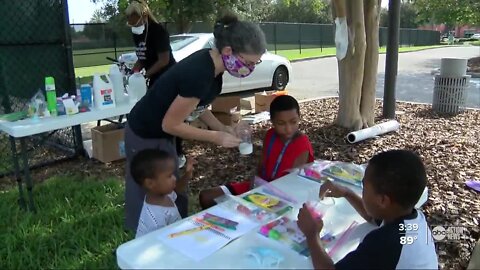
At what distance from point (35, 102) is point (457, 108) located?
6.15 m

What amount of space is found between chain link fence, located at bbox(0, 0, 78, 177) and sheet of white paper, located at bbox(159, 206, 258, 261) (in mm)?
3534

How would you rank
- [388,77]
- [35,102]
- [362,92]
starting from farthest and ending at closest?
[388,77] → [362,92] → [35,102]

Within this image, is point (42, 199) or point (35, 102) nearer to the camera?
point (35, 102)

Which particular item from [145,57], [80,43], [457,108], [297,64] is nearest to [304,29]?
[297,64]

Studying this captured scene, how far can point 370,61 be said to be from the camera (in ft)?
18.1

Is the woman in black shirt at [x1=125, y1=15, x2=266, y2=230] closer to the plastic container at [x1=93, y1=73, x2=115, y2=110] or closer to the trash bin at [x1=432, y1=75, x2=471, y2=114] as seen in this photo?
the plastic container at [x1=93, y1=73, x2=115, y2=110]

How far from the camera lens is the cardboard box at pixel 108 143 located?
15.1ft

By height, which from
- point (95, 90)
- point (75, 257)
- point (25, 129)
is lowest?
point (75, 257)

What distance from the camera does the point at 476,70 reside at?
48.5ft

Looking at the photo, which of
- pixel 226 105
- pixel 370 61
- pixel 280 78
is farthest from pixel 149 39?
pixel 280 78

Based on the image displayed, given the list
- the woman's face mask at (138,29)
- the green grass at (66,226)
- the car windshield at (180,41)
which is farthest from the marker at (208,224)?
the car windshield at (180,41)

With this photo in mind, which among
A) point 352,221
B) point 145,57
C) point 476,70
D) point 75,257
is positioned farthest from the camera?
point 476,70

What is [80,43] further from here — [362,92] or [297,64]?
[362,92]

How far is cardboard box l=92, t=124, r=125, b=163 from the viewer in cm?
461
